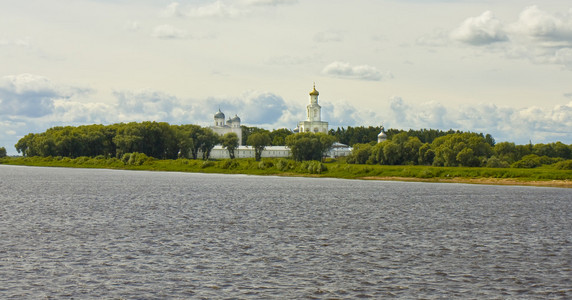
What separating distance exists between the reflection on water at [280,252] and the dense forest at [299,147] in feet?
205

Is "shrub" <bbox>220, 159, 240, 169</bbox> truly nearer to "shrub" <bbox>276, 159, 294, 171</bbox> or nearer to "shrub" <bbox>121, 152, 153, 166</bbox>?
"shrub" <bbox>276, 159, 294, 171</bbox>

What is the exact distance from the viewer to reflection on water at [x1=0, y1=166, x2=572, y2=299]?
2034 cm

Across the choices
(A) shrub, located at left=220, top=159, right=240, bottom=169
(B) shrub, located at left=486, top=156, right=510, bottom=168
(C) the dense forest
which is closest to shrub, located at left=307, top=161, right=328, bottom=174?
(C) the dense forest

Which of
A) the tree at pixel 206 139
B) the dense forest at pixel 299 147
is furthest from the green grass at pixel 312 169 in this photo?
the tree at pixel 206 139

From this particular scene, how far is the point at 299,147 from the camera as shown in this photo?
139250 millimetres

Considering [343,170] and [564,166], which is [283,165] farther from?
[564,166]

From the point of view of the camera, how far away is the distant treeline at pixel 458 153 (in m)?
106

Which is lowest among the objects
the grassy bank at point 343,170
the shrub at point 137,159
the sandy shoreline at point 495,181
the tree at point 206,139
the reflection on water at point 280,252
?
the reflection on water at point 280,252

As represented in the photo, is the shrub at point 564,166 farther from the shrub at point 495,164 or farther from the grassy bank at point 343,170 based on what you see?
the shrub at point 495,164

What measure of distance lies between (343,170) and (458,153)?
735 inches

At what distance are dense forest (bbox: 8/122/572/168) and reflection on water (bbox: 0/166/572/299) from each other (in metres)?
62.4

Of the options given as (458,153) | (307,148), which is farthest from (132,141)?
(458,153)

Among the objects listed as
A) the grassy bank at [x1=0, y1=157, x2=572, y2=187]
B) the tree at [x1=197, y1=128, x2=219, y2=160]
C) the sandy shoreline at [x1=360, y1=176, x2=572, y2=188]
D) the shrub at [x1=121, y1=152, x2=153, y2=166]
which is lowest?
the sandy shoreline at [x1=360, y1=176, x2=572, y2=188]

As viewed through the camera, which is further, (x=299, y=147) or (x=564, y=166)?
(x=299, y=147)
